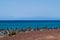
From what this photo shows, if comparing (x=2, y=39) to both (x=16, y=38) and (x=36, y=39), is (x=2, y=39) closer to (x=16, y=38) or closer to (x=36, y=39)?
(x=16, y=38)

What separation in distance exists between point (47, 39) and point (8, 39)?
2.50 m

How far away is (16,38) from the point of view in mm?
13227

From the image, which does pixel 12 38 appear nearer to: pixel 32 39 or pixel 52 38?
pixel 32 39

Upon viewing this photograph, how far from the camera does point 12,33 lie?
47.9 feet

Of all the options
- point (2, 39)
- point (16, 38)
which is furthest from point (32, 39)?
point (2, 39)

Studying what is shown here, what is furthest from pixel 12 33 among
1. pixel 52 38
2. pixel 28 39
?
pixel 52 38

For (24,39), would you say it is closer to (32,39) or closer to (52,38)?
(32,39)

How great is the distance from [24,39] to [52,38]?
1787 mm

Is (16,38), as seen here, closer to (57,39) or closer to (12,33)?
(12,33)

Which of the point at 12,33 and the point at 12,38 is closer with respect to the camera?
the point at 12,38

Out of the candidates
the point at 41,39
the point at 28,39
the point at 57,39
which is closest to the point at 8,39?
the point at 28,39

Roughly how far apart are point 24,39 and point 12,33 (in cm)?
202

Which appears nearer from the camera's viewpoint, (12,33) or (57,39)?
(57,39)

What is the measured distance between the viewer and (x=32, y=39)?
12734 millimetres
